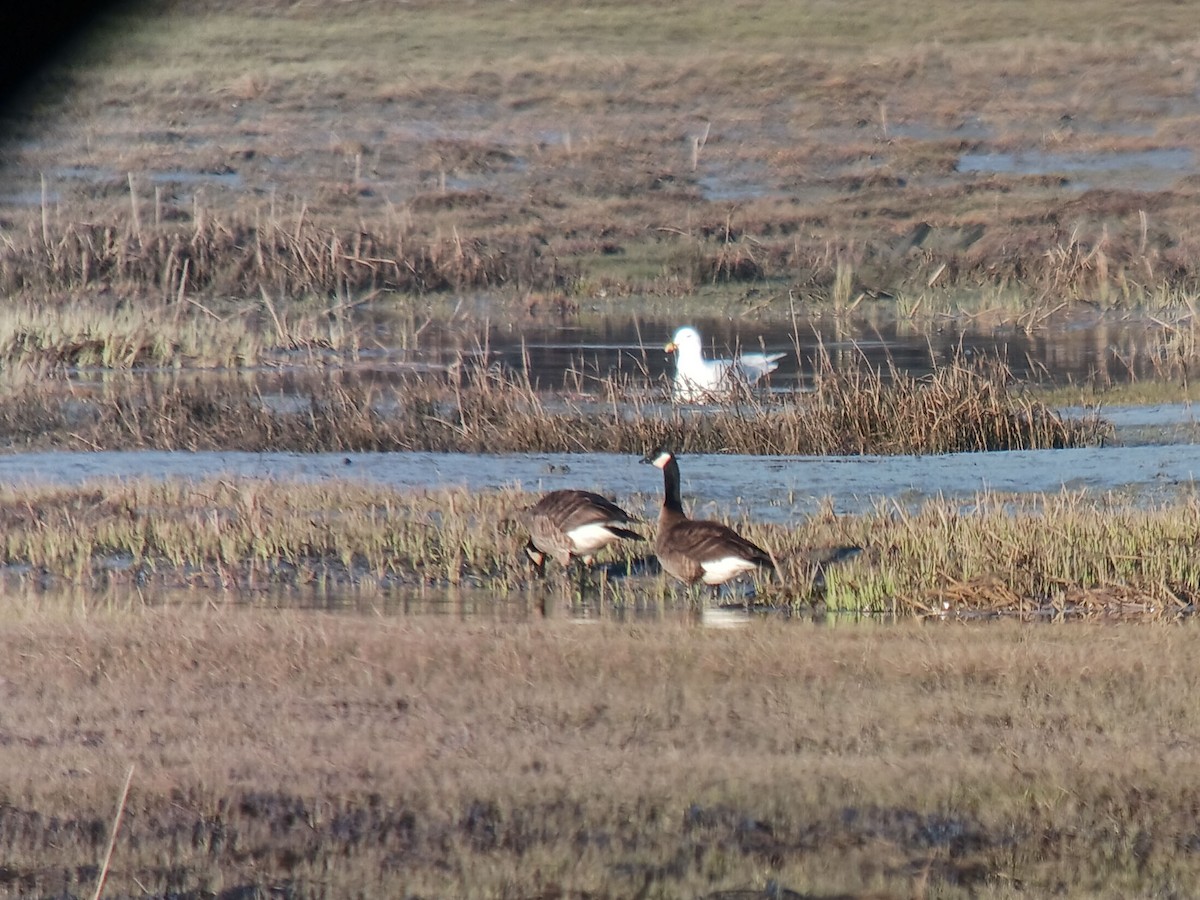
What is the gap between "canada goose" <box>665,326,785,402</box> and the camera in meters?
17.0

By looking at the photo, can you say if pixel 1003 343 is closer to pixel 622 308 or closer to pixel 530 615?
pixel 622 308

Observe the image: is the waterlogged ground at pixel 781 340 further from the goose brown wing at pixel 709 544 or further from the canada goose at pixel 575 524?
the goose brown wing at pixel 709 544

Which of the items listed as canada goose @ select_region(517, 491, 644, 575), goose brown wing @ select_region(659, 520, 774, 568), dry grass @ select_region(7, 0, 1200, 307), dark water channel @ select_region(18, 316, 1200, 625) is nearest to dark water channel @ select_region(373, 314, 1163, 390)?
dark water channel @ select_region(18, 316, 1200, 625)

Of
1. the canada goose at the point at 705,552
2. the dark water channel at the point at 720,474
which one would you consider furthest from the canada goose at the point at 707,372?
the canada goose at the point at 705,552

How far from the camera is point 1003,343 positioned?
22.9m

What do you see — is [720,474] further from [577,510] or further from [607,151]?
[607,151]

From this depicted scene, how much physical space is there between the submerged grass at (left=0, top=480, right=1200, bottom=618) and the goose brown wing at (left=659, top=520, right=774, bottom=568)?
0.42 m

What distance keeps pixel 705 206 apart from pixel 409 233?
6065mm

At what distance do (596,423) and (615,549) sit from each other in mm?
3813

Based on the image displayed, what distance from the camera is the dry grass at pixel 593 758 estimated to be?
6160 millimetres

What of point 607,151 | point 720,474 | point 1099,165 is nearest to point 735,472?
point 720,474

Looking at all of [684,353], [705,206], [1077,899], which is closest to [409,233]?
[705,206]

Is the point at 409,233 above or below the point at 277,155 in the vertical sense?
below

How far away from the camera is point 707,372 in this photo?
1761cm
